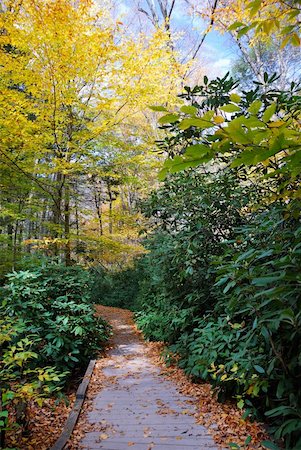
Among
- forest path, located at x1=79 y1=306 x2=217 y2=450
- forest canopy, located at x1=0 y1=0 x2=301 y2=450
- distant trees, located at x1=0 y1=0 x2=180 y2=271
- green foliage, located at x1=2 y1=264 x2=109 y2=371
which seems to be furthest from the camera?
distant trees, located at x1=0 y1=0 x2=180 y2=271

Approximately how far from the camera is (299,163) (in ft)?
2.53

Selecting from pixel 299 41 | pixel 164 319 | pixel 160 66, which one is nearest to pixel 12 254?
pixel 164 319

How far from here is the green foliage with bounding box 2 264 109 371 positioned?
458cm

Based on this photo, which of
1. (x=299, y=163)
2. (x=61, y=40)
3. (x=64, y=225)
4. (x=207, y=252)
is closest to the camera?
(x=299, y=163)

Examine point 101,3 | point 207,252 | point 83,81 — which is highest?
point 101,3

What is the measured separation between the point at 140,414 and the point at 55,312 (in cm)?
245

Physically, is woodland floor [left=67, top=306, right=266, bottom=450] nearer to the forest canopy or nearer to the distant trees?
the forest canopy

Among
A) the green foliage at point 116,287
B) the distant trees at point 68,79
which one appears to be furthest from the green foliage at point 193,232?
the green foliage at point 116,287

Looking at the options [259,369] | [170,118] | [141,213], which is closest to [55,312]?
[141,213]

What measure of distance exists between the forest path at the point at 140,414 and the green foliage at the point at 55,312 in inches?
24.4

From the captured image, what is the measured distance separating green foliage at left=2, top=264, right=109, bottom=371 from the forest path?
62cm

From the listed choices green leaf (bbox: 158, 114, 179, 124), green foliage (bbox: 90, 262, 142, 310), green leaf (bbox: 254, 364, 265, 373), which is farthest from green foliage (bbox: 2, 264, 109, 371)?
green foliage (bbox: 90, 262, 142, 310)

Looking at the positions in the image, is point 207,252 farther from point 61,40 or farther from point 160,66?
point 61,40

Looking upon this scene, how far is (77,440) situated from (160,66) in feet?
20.0
